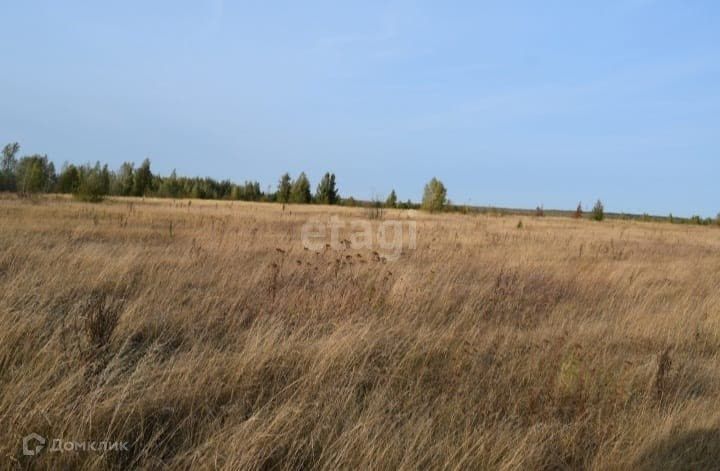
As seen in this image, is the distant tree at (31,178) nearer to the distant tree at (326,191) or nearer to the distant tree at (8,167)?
the distant tree at (8,167)

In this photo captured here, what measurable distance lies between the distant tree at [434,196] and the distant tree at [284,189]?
73.5 ft

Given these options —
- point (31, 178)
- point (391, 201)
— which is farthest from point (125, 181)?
point (391, 201)

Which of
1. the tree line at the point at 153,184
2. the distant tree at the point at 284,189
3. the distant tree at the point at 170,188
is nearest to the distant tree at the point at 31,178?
the tree line at the point at 153,184

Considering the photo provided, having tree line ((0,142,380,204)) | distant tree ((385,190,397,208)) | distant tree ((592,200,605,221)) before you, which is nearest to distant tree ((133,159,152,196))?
tree line ((0,142,380,204))

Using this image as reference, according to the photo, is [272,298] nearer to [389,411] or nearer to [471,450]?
[389,411]

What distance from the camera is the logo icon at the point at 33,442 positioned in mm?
1883

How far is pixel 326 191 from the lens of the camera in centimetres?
5694

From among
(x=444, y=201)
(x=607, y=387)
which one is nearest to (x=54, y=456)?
(x=607, y=387)

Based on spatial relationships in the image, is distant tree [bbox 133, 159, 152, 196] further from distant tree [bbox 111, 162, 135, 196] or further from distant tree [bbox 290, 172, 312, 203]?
distant tree [bbox 290, 172, 312, 203]

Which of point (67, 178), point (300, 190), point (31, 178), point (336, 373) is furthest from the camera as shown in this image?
point (300, 190)

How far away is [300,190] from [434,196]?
21.3 metres

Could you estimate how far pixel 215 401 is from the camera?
2.54 m

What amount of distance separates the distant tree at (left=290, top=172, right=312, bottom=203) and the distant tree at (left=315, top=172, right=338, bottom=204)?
165cm

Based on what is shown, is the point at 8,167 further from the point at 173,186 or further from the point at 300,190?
the point at 300,190
